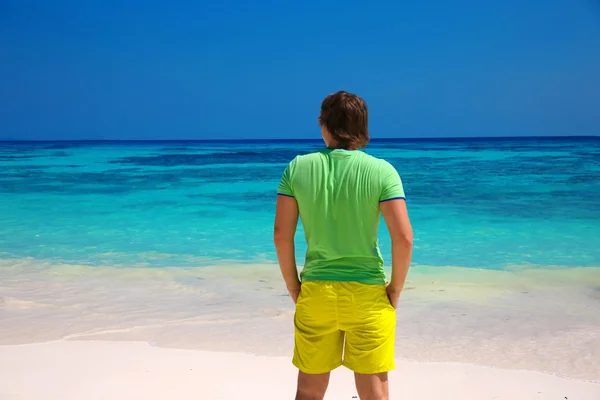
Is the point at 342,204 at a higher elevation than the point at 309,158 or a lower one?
lower

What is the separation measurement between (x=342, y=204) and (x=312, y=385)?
2.03ft

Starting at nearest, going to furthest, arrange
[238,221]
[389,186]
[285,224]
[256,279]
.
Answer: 1. [389,186]
2. [285,224]
3. [256,279]
4. [238,221]

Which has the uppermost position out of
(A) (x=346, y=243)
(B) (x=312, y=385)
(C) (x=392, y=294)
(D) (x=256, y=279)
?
(A) (x=346, y=243)

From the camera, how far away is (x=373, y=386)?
6.47 feet

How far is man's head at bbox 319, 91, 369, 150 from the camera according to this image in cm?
191

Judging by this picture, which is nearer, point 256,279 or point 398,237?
point 398,237

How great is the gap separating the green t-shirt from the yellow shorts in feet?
0.14

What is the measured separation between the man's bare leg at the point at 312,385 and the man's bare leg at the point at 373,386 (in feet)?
0.40

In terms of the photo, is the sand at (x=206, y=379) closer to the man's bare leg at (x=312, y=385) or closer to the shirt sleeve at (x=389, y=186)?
the man's bare leg at (x=312, y=385)

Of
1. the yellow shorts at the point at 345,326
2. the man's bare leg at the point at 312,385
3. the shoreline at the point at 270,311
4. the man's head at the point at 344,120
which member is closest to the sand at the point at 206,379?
the shoreline at the point at 270,311

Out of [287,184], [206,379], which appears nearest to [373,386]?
[287,184]

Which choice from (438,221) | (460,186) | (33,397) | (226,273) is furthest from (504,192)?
Result: (33,397)

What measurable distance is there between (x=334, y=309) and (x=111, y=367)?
2.11 meters

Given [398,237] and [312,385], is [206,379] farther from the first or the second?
[398,237]
